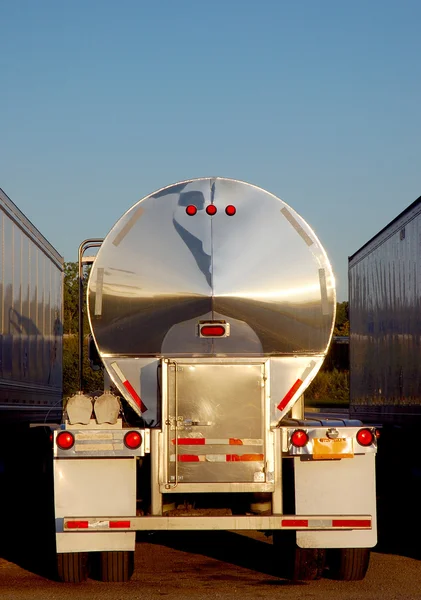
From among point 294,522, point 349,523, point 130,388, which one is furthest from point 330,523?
point 130,388

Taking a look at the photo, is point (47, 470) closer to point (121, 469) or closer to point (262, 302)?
point (121, 469)

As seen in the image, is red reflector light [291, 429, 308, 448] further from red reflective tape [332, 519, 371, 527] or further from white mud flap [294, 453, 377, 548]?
red reflective tape [332, 519, 371, 527]

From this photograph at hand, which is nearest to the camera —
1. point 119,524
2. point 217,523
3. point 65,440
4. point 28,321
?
point 217,523

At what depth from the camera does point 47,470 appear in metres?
12.6

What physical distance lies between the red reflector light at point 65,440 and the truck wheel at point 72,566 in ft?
3.66

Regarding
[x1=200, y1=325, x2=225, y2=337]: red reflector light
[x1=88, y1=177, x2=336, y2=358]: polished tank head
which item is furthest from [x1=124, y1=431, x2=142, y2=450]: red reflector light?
[x1=200, y1=325, x2=225, y2=337]: red reflector light

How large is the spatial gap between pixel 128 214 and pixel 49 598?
11.4 feet

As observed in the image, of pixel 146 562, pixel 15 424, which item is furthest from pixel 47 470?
pixel 146 562

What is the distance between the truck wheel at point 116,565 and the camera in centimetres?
995

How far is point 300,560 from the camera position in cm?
1005

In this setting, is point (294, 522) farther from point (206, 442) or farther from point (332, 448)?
point (206, 442)

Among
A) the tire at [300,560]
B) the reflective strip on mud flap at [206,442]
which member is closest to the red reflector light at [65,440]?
the reflective strip on mud flap at [206,442]

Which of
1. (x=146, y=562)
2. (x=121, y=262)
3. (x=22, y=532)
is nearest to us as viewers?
Result: (x=121, y=262)

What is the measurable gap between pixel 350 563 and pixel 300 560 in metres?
0.46
